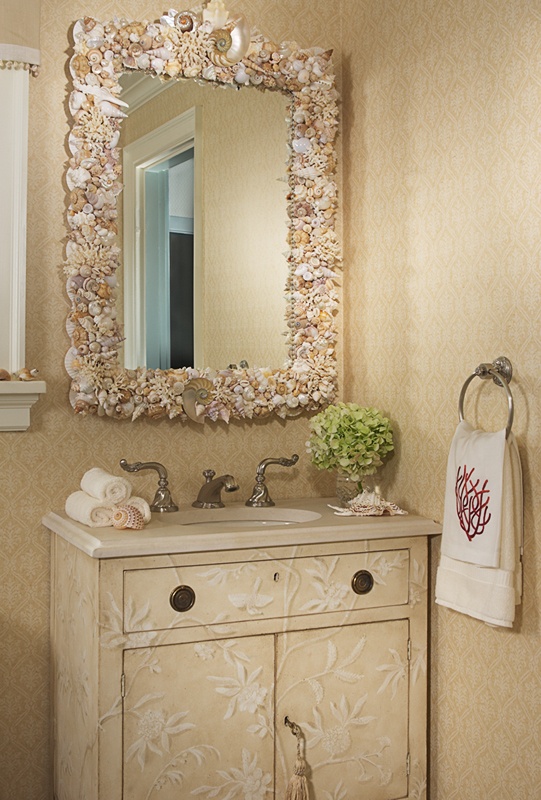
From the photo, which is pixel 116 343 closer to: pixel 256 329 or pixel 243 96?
pixel 256 329

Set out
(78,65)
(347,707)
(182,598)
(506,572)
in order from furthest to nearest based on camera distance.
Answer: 1. (78,65)
2. (347,707)
3. (182,598)
4. (506,572)

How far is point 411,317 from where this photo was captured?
7.43 feet

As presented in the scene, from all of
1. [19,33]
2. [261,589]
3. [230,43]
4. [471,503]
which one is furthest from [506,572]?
[19,33]

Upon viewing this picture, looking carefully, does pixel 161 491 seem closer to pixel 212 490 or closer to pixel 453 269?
pixel 212 490

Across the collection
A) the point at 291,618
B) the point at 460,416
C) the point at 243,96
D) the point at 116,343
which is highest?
the point at 243,96

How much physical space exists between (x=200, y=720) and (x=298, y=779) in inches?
10.8

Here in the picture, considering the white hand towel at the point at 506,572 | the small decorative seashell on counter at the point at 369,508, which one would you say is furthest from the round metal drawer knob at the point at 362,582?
the white hand towel at the point at 506,572

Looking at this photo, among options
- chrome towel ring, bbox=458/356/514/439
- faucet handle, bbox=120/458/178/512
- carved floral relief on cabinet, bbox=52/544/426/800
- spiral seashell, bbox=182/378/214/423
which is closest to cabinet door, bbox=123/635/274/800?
carved floral relief on cabinet, bbox=52/544/426/800

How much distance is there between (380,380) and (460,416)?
455 mm

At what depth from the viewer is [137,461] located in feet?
7.68

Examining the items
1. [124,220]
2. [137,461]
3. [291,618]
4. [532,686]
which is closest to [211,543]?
[291,618]

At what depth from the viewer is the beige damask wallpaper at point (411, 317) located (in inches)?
73.8

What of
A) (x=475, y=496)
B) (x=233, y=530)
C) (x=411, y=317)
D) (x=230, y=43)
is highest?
(x=230, y=43)

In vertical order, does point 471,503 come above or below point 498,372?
below
